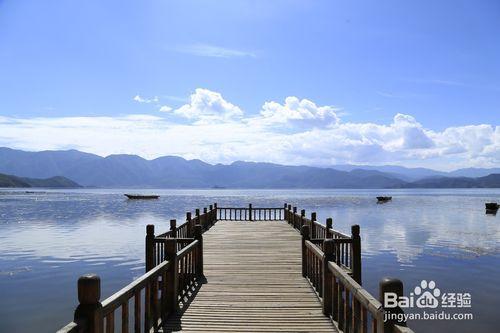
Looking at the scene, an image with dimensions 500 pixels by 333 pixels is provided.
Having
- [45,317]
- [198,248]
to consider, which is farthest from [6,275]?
[198,248]

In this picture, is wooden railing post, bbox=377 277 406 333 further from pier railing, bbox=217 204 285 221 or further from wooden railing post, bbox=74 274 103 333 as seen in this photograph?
pier railing, bbox=217 204 285 221

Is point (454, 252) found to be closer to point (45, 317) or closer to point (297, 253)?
point (297, 253)

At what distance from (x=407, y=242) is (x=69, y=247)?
89.0ft

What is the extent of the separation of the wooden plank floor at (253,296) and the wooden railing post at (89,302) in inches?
117

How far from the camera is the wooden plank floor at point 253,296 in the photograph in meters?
7.52

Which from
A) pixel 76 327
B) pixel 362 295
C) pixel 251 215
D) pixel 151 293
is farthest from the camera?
pixel 251 215

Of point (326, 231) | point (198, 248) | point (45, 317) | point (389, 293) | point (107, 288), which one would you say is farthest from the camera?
point (107, 288)

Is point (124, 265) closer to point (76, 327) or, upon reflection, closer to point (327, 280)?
point (327, 280)

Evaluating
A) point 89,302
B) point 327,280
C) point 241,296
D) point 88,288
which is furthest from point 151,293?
point 327,280

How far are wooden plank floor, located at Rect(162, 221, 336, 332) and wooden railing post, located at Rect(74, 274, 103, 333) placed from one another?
Result: 2.98m

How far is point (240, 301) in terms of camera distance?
8.98 meters

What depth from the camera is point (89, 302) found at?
4535 mm

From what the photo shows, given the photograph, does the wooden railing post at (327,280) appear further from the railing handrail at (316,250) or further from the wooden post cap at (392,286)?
the wooden post cap at (392,286)

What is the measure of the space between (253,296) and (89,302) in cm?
537
